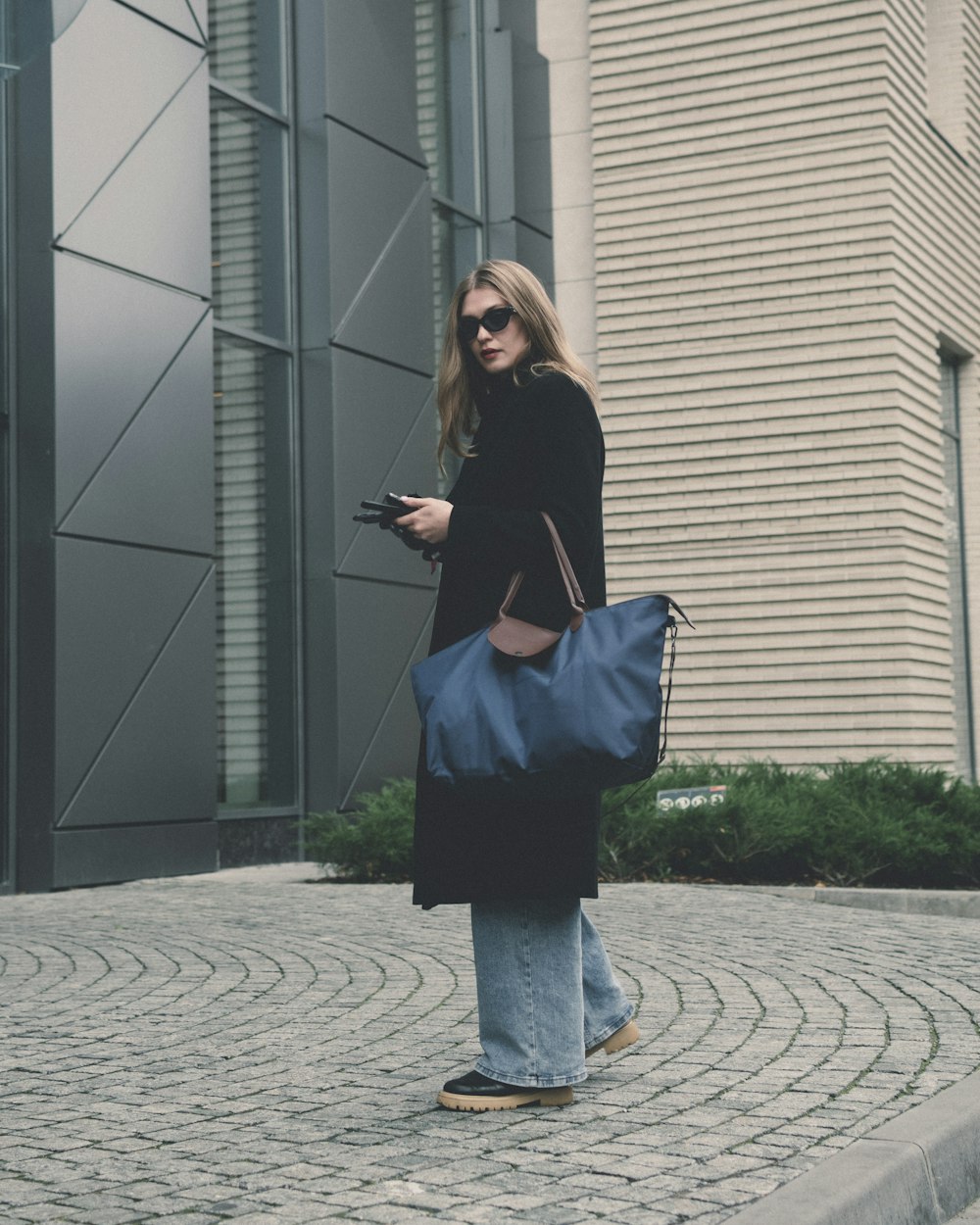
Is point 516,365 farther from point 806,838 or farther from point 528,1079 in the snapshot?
point 806,838

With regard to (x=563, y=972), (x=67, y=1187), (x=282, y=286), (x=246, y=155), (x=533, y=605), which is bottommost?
(x=67, y=1187)

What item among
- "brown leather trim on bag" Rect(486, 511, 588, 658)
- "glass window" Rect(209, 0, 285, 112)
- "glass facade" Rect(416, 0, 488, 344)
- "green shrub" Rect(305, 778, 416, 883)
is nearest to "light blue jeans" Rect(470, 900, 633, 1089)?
"brown leather trim on bag" Rect(486, 511, 588, 658)

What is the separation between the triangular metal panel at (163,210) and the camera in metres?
10.9

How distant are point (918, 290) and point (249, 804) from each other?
7.95 metres

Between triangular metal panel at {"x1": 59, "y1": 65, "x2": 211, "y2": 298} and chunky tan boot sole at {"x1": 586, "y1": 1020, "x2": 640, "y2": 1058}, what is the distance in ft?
24.4

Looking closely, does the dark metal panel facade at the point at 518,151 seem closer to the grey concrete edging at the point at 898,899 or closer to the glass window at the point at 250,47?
the glass window at the point at 250,47

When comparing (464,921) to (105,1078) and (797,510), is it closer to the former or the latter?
(105,1078)

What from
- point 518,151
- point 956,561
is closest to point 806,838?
point 956,561

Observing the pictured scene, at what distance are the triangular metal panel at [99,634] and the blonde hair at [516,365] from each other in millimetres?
6371

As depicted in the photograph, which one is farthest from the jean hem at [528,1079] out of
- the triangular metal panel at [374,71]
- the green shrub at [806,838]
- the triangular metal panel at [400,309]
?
the triangular metal panel at [374,71]

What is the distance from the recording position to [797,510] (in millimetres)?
15430

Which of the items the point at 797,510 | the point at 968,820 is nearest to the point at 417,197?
the point at 797,510

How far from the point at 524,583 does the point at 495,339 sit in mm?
710

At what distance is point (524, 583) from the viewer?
3.85 meters
